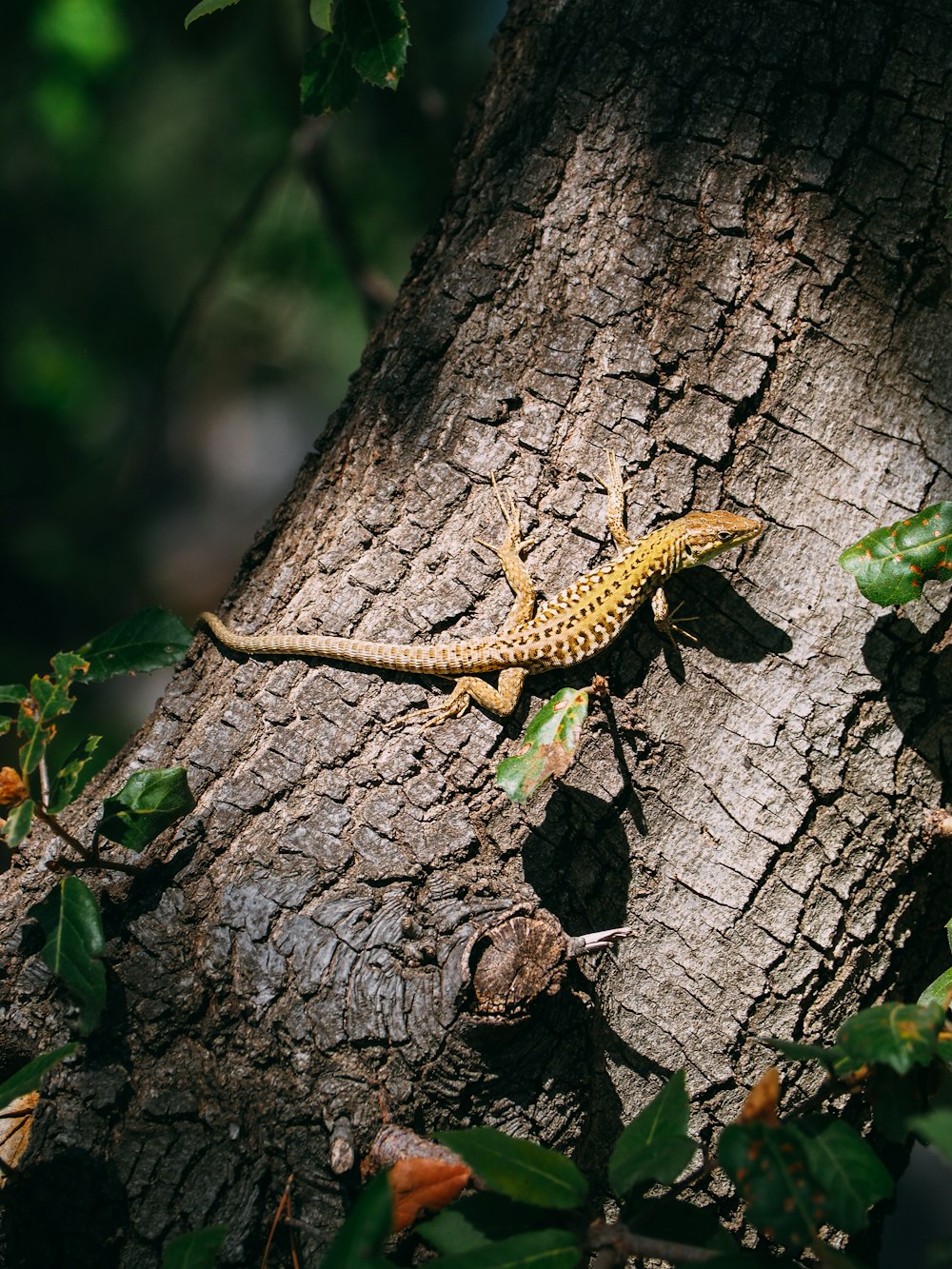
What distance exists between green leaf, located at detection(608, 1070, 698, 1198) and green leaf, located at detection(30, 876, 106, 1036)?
1.55m

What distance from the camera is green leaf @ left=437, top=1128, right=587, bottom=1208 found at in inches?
76.6

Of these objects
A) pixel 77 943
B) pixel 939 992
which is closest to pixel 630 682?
pixel 939 992

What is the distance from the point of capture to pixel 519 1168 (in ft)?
6.50

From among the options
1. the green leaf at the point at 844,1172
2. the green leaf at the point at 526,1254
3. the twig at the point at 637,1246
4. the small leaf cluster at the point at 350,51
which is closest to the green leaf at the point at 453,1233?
the green leaf at the point at 526,1254

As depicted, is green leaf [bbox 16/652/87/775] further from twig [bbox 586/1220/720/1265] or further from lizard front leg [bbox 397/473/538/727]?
twig [bbox 586/1220/720/1265]

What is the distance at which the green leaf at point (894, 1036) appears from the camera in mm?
1962

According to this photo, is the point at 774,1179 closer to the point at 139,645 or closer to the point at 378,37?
the point at 139,645

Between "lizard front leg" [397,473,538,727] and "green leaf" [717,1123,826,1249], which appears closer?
"green leaf" [717,1123,826,1249]

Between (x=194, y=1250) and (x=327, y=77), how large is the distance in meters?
3.51

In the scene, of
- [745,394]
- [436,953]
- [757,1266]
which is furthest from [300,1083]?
[745,394]

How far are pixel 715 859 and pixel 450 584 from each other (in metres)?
1.31

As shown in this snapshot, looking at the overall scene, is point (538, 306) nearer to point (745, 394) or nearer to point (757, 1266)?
point (745, 394)

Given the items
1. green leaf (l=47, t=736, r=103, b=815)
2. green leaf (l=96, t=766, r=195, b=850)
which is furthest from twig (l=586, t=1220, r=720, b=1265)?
green leaf (l=47, t=736, r=103, b=815)

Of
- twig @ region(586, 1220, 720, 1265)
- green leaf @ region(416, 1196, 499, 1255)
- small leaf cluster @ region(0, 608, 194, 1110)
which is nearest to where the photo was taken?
twig @ region(586, 1220, 720, 1265)
